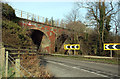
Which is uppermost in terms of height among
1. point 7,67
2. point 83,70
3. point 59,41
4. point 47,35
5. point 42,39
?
point 47,35

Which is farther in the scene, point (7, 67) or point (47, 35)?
point (47, 35)

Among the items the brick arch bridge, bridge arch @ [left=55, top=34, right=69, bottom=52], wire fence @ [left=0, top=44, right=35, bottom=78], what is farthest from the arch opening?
wire fence @ [left=0, top=44, right=35, bottom=78]

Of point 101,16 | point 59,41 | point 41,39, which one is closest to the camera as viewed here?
point 101,16

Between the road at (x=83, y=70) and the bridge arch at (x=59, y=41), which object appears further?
the bridge arch at (x=59, y=41)

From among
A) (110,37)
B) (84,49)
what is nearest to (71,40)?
(84,49)

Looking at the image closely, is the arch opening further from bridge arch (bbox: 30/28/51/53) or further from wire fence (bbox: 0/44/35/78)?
wire fence (bbox: 0/44/35/78)

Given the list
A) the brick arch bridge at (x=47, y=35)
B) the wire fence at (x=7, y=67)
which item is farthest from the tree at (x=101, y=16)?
the wire fence at (x=7, y=67)

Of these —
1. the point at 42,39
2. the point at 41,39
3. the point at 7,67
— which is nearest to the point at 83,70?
the point at 7,67

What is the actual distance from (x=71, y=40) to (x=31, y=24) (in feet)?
27.7

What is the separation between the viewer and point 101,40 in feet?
65.7

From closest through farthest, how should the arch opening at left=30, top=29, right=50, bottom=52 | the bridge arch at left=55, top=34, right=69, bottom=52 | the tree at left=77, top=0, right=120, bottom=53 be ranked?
1. the tree at left=77, top=0, right=120, bottom=53
2. the arch opening at left=30, top=29, right=50, bottom=52
3. the bridge arch at left=55, top=34, right=69, bottom=52

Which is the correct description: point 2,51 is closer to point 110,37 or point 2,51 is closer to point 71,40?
point 110,37

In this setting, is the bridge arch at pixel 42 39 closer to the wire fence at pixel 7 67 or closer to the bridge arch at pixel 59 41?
the bridge arch at pixel 59 41

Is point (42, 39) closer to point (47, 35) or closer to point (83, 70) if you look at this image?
point (47, 35)
